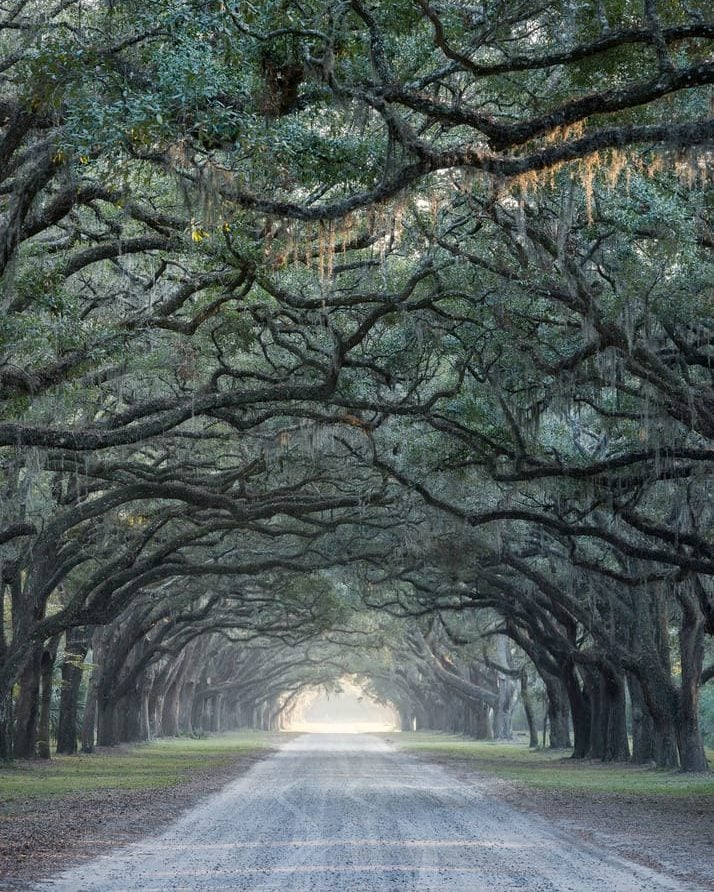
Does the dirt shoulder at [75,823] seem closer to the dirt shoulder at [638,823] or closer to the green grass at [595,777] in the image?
the dirt shoulder at [638,823]

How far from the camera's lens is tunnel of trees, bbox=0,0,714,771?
9.76 metres

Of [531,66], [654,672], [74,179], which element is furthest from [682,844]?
[654,672]

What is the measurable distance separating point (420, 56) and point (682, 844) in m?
8.86

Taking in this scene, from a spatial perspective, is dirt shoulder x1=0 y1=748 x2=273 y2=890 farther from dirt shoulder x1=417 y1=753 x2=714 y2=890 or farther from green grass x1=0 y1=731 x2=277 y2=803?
dirt shoulder x1=417 y1=753 x2=714 y2=890

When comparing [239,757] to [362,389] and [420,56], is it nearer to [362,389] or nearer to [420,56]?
[362,389]

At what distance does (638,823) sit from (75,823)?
7.06 meters

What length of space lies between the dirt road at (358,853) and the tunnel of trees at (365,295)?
4809 millimetres

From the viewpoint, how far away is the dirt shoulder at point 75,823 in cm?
1042

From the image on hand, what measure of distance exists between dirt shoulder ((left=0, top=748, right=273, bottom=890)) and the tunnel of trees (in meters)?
4.33

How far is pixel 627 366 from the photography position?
47.2 ft

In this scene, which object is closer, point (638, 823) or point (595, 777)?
point (638, 823)

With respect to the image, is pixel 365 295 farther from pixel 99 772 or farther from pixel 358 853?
pixel 99 772

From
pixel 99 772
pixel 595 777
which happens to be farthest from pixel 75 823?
pixel 595 777

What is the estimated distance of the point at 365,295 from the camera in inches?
589
